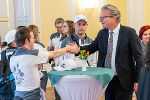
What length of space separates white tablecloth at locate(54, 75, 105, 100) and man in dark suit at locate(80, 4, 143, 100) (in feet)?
0.67

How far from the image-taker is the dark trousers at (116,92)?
2.97m

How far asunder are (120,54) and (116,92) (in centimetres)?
45

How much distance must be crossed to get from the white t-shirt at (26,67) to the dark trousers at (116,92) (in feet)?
2.88

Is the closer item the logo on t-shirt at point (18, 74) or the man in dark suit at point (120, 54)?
the logo on t-shirt at point (18, 74)

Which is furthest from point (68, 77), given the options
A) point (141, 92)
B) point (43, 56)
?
point (141, 92)

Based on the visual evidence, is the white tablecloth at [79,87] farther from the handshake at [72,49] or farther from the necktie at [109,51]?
the handshake at [72,49]

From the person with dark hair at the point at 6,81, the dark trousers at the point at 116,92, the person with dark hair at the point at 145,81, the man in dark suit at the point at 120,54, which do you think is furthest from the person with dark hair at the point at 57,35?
the person with dark hair at the point at 145,81

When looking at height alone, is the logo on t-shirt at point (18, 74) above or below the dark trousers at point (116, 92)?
above

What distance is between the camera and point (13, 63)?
2.82 metres

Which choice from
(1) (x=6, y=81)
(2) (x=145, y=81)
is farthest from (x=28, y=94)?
(2) (x=145, y=81)

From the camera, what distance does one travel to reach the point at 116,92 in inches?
118

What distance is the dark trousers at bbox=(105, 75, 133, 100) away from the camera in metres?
2.97

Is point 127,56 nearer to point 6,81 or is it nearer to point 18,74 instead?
point 18,74

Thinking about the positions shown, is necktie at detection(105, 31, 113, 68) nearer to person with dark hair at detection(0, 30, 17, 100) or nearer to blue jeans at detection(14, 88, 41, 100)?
blue jeans at detection(14, 88, 41, 100)
